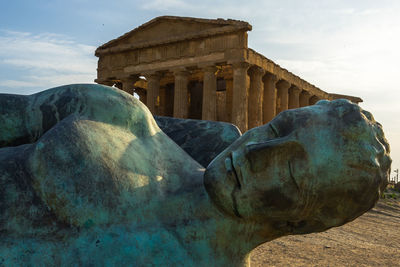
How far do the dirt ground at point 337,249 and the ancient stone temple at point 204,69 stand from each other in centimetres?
1282

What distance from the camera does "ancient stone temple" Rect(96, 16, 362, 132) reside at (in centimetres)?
1988

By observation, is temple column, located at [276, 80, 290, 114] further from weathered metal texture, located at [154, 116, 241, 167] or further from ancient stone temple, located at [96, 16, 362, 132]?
weathered metal texture, located at [154, 116, 241, 167]

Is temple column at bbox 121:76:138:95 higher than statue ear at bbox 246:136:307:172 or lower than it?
higher

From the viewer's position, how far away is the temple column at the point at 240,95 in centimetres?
1966

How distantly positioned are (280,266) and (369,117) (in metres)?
3.33

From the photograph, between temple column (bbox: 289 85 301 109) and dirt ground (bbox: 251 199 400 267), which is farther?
temple column (bbox: 289 85 301 109)

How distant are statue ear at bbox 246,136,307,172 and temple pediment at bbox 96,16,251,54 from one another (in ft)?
→ 61.3

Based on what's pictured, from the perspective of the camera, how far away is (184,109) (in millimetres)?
22047

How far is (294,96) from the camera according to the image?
25797 millimetres

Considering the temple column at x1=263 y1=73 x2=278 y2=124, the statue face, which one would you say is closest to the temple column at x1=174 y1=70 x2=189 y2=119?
the temple column at x1=263 y1=73 x2=278 y2=124

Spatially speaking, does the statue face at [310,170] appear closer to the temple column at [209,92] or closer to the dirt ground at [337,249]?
the dirt ground at [337,249]

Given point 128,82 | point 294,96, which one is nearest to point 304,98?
point 294,96

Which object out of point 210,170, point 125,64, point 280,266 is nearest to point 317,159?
point 210,170

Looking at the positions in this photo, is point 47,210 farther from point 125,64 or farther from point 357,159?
point 125,64
